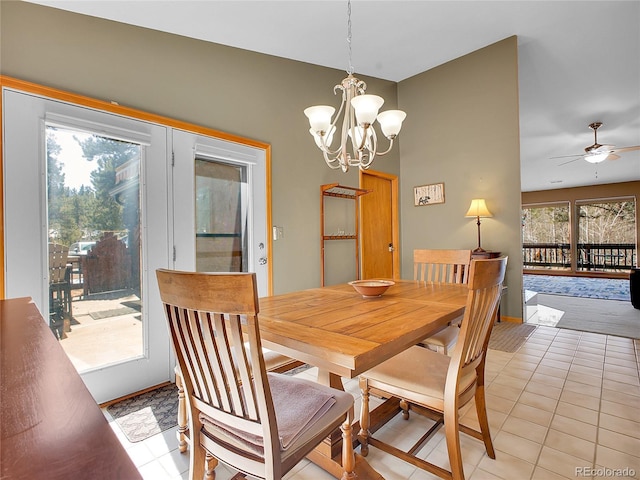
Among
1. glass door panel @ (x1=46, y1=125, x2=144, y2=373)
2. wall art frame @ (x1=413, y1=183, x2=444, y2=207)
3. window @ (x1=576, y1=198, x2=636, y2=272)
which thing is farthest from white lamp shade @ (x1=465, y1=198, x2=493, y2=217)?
window @ (x1=576, y1=198, x2=636, y2=272)

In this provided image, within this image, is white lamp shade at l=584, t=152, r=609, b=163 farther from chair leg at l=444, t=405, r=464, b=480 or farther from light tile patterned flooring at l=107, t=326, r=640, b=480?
chair leg at l=444, t=405, r=464, b=480

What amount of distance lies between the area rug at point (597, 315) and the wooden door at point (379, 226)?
2.19m

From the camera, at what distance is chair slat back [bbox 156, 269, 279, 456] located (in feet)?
2.73

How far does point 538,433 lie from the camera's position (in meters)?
1.72

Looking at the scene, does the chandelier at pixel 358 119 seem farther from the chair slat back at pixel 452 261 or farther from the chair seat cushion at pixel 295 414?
the chair seat cushion at pixel 295 414

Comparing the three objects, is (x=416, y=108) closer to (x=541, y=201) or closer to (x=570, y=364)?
(x=570, y=364)

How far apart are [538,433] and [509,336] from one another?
1.82m

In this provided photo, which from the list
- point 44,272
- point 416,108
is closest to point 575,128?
point 416,108

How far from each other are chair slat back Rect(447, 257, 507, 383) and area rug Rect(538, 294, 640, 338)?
3.09m

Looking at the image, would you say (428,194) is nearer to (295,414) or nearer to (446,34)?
(446,34)

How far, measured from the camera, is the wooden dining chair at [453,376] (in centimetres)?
A: 124

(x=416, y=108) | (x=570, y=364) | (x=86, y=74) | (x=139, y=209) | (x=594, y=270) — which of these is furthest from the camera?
(x=594, y=270)

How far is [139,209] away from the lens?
7.60 feet

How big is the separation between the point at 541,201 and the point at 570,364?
8.78 metres
